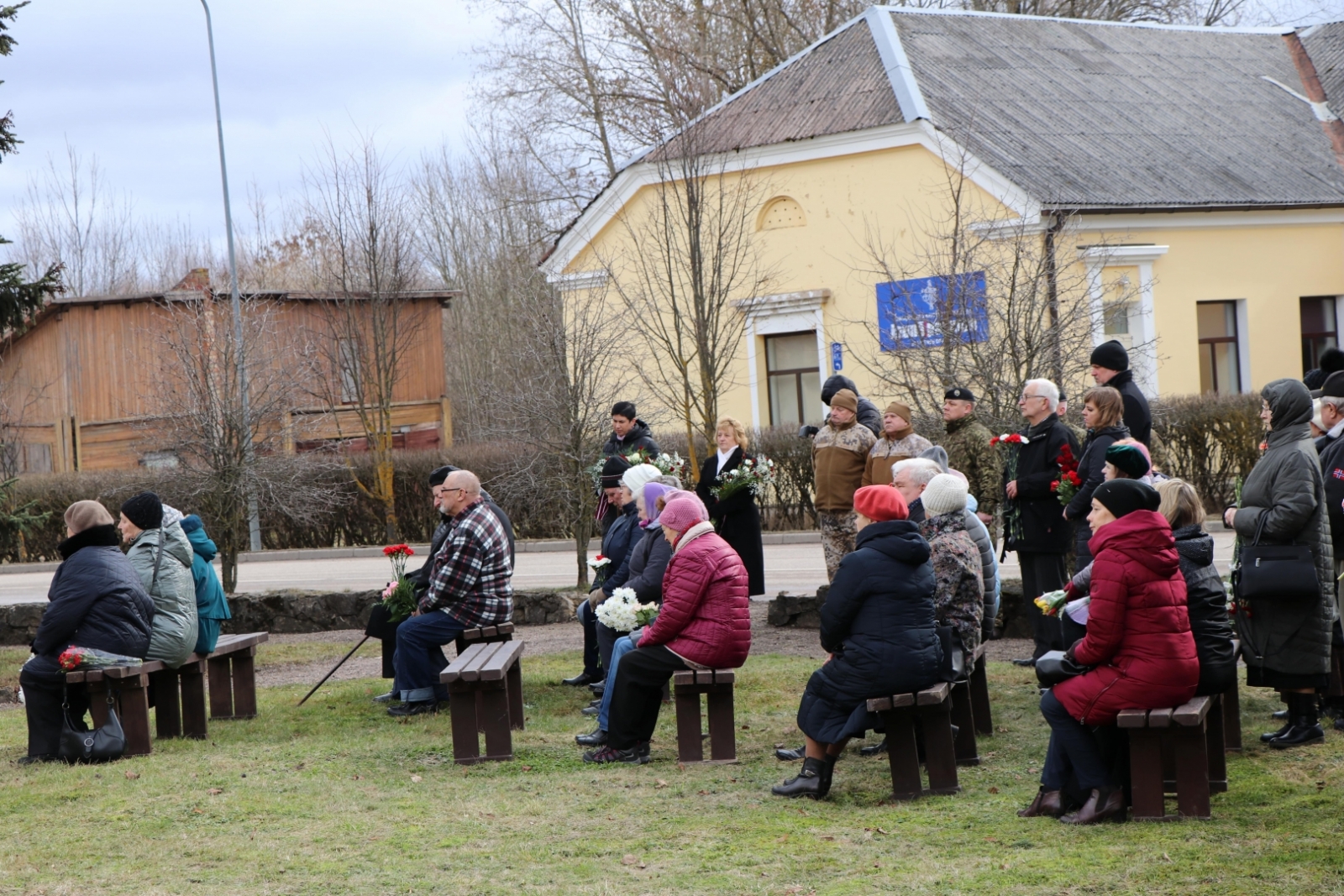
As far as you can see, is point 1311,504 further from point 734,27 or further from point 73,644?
point 734,27

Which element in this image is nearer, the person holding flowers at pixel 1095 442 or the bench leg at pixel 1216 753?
the bench leg at pixel 1216 753

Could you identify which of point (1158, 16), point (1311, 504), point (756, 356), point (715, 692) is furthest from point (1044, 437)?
point (1158, 16)

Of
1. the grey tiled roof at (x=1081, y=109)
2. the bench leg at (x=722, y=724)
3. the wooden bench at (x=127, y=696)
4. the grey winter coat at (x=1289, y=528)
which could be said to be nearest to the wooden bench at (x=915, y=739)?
the bench leg at (x=722, y=724)

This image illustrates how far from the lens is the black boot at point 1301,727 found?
24.1ft

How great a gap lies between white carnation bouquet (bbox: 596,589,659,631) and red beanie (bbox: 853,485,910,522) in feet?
6.88

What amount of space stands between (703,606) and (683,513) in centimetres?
52

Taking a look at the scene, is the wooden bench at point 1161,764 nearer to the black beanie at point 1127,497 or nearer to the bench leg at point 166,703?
the black beanie at point 1127,497

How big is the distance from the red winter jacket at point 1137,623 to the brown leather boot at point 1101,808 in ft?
0.98

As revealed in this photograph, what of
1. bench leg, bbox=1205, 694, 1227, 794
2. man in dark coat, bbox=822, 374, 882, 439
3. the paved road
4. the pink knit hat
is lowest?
the paved road

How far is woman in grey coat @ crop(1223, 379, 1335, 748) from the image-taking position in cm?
711

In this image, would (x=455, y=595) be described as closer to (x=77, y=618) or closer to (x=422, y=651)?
(x=422, y=651)

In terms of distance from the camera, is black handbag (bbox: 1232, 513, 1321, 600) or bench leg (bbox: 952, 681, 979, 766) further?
bench leg (bbox: 952, 681, 979, 766)

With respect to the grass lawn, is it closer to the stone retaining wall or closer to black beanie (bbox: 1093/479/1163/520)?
black beanie (bbox: 1093/479/1163/520)

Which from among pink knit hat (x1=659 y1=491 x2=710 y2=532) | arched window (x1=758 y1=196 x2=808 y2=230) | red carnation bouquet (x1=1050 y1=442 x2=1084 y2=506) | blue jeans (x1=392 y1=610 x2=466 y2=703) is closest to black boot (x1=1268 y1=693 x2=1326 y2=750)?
red carnation bouquet (x1=1050 y1=442 x2=1084 y2=506)
